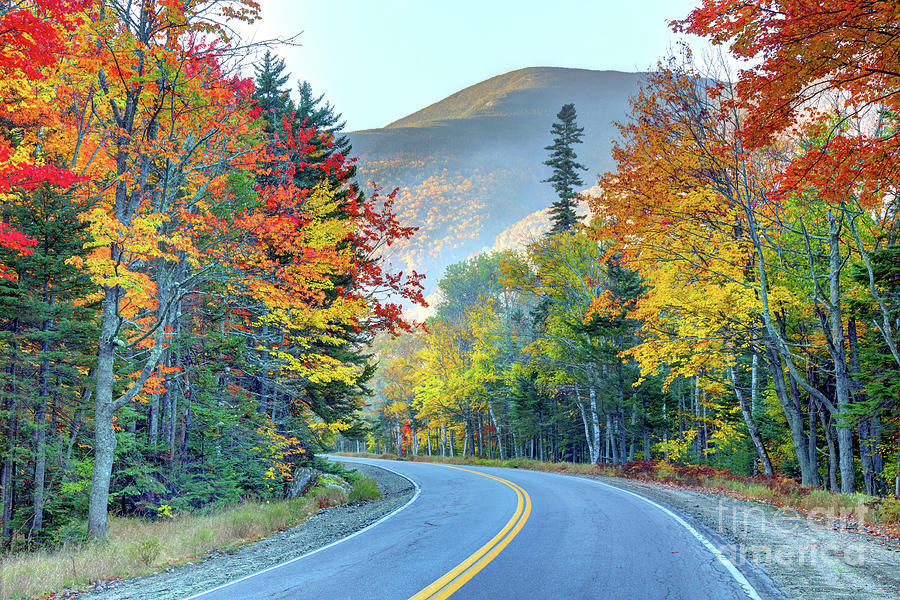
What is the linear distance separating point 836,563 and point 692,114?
37.0 feet

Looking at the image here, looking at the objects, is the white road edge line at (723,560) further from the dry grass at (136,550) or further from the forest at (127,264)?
the forest at (127,264)

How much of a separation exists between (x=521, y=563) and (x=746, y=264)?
45.0 ft

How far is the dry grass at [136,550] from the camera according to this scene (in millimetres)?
7395

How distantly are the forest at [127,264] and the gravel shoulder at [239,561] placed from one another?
347 centimetres

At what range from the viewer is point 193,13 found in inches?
452

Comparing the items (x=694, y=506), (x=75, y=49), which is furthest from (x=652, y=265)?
(x=75, y=49)

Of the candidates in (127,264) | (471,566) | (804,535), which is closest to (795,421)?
(804,535)

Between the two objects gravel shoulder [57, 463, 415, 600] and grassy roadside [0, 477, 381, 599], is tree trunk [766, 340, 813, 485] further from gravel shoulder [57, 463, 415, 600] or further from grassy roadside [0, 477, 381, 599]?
grassy roadside [0, 477, 381, 599]

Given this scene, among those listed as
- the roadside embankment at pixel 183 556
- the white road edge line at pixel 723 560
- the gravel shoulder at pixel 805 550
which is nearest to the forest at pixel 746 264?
the gravel shoulder at pixel 805 550

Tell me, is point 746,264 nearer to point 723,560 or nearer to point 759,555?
point 759,555

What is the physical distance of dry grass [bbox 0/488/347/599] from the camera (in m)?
7.39

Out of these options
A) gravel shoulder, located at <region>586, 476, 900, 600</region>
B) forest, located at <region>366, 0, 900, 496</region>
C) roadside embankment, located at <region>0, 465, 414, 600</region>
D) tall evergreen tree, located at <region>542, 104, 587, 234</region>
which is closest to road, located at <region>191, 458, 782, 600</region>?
gravel shoulder, located at <region>586, 476, 900, 600</region>

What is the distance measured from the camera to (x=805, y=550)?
789cm

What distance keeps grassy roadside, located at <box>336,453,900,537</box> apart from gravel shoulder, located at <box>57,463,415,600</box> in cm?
1058
